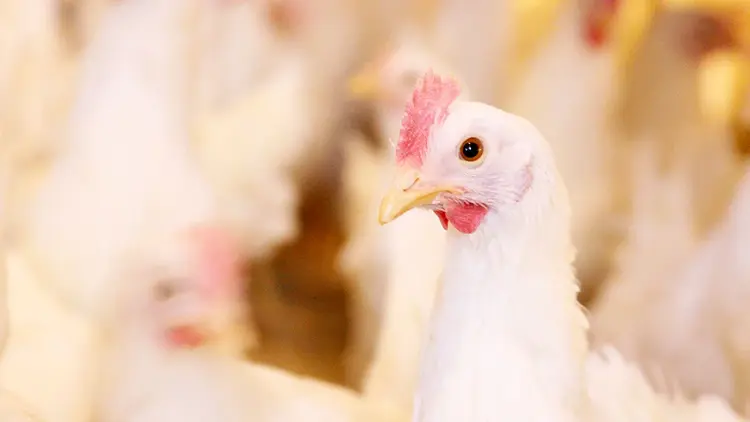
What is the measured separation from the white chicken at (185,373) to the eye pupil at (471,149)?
39 centimetres

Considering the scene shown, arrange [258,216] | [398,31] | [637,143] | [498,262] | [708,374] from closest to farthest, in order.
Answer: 1. [498,262]
2. [708,374]
3. [258,216]
4. [637,143]
5. [398,31]

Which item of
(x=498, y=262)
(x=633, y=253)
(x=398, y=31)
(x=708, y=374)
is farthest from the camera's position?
(x=398, y=31)

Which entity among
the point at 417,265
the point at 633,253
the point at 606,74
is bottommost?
the point at 417,265

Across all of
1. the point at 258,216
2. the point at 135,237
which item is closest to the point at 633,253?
the point at 258,216

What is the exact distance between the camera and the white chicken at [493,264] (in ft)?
2.28

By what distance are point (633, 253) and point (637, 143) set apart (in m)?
0.36

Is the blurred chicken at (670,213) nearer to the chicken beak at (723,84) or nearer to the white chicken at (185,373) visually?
the chicken beak at (723,84)

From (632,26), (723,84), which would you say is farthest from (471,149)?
(723,84)

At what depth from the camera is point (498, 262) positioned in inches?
28.3

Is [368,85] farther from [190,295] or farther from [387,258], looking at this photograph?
[190,295]

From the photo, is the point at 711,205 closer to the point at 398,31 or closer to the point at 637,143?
the point at 637,143

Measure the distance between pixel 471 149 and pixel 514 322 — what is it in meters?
0.15

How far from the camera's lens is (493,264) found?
28.4 inches

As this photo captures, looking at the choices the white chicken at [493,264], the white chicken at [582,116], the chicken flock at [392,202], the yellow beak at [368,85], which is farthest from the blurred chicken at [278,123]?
the white chicken at [493,264]
